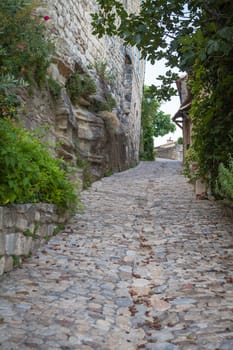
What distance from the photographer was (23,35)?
556cm

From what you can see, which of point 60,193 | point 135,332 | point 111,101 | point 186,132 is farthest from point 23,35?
point 186,132

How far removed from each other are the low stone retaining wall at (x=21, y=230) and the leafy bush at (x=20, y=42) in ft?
7.32

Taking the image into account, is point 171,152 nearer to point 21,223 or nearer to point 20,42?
point 20,42

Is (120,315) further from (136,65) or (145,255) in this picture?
(136,65)

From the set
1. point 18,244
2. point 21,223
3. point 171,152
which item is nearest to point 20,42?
point 21,223

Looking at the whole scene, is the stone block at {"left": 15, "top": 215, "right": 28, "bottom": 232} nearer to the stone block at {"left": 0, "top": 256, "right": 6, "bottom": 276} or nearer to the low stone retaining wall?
the low stone retaining wall

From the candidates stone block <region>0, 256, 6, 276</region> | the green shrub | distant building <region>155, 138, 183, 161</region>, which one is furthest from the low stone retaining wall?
distant building <region>155, 138, 183, 161</region>

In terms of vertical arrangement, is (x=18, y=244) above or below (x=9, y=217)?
below

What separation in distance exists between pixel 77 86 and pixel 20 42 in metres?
3.02

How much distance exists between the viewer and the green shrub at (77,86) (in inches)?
334

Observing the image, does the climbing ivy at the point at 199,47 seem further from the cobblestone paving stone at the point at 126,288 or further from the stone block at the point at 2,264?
the stone block at the point at 2,264

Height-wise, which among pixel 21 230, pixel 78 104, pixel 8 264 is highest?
pixel 78 104

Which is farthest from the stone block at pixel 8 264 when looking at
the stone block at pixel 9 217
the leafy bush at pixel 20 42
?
the leafy bush at pixel 20 42

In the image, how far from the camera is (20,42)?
5.59 metres
